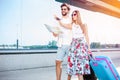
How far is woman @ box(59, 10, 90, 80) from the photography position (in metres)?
3.86

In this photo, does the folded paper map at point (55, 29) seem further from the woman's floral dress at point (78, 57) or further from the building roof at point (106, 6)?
the building roof at point (106, 6)

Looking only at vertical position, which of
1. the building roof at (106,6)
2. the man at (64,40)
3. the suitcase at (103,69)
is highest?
the building roof at (106,6)

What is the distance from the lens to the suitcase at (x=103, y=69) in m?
3.57

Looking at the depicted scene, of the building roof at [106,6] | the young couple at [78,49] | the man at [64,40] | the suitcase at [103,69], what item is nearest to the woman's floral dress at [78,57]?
the young couple at [78,49]

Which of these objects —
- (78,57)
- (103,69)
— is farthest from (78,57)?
(103,69)

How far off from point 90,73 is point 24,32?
3.81 m

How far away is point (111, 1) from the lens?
15.5m

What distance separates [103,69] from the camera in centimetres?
356

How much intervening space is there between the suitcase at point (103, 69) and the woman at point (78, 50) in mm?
203

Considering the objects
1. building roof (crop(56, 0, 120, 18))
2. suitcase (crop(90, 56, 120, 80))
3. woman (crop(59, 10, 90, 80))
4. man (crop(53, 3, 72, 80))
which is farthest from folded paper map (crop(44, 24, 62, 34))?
building roof (crop(56, 0, 120, 18))

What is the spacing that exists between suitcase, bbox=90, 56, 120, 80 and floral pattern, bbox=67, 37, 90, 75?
188mm

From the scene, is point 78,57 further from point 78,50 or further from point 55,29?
point 55,29

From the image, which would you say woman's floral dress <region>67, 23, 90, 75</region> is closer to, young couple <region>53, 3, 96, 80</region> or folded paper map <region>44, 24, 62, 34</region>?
young couple <region>53, 3, 96, 80</region>

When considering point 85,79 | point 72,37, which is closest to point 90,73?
point 85,79
